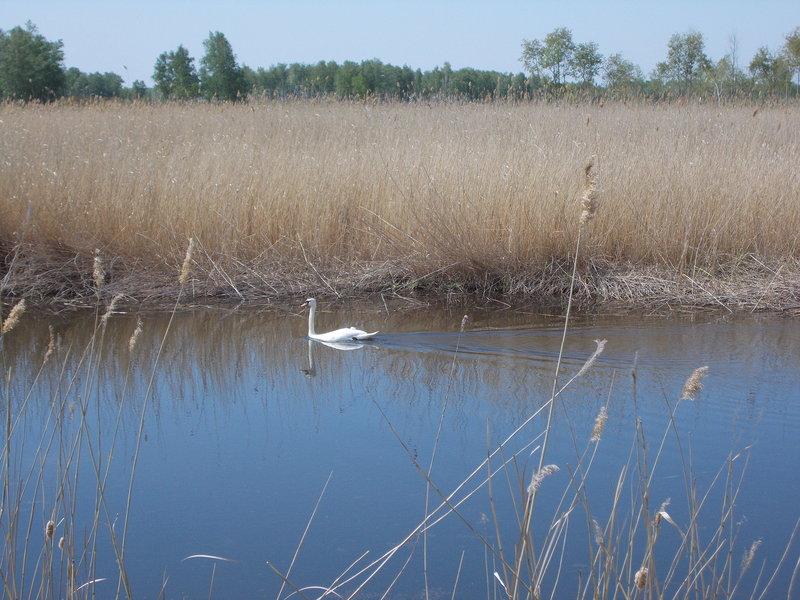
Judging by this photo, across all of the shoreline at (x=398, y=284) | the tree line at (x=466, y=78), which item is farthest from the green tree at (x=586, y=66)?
the shoreline at (x=398, y=284)

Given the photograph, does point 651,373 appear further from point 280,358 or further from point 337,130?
point 337,130

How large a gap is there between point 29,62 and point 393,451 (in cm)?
3197

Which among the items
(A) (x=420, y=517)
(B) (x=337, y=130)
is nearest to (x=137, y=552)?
(A) (x=420, y=517)

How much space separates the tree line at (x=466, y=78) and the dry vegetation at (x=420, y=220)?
3347mm

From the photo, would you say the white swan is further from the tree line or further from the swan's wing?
the tree line

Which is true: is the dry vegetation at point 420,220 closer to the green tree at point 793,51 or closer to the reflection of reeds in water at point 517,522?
the reflection of reeds in water at point 517,522

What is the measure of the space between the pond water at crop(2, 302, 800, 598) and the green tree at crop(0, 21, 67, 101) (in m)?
25.5

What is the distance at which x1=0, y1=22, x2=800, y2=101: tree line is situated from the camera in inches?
474

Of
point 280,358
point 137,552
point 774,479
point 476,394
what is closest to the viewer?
point 137,552

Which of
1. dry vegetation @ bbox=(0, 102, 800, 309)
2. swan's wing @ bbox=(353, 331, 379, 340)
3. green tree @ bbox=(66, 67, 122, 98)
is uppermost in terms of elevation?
green tree @ bbox=(66, 67, 122, 98)

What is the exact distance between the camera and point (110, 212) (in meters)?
7.57

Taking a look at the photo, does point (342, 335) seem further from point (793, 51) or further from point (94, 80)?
point (94, 80)

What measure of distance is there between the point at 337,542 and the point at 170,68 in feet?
135

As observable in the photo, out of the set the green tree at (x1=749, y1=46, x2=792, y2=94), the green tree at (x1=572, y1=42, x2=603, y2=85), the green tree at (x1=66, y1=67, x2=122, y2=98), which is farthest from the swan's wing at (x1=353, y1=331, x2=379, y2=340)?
the green tree at (x1=66, y1=67, x2=122, y2=98)
